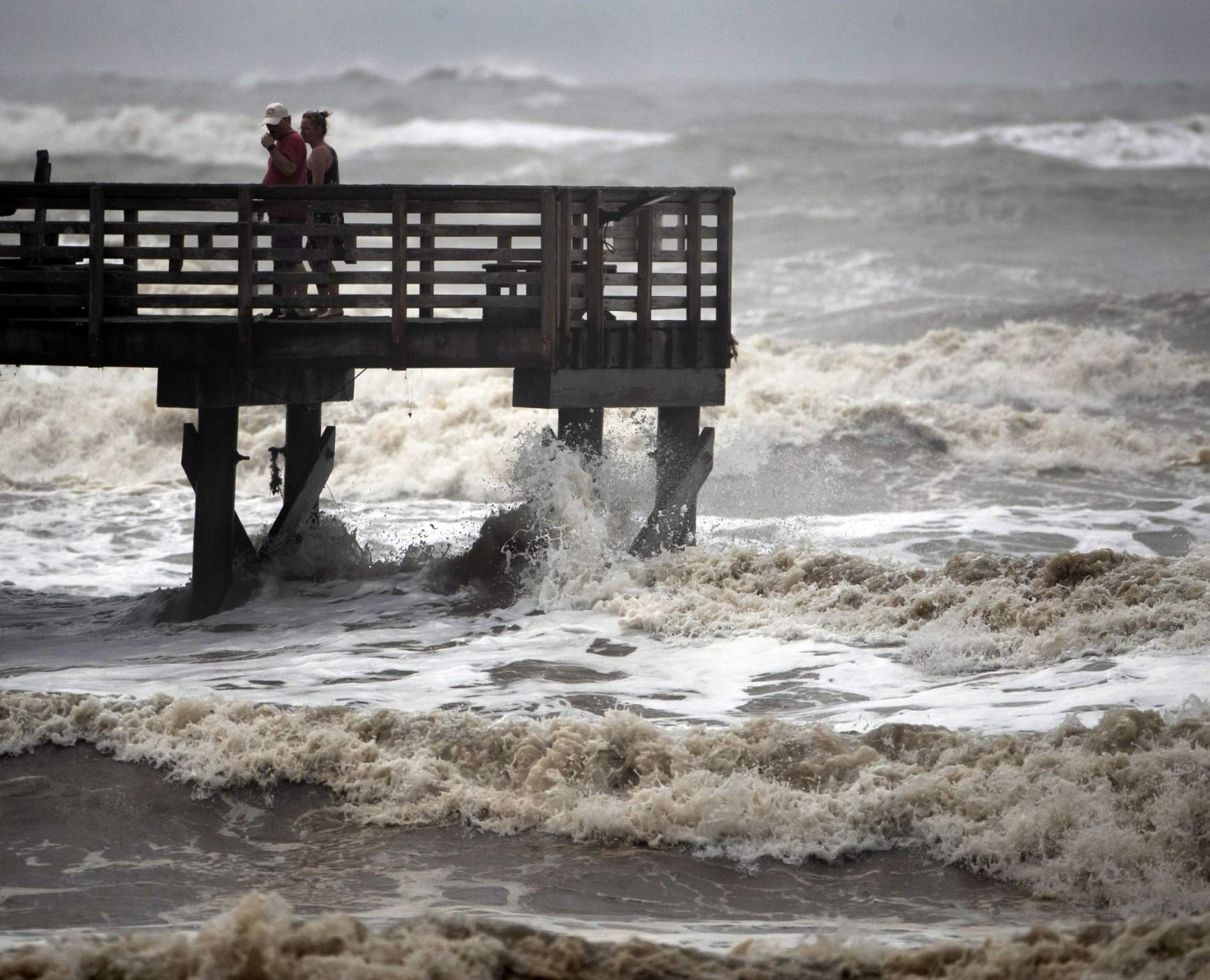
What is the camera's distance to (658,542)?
13531mm

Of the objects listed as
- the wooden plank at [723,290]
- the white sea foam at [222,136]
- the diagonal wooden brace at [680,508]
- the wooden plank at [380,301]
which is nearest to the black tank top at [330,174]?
the wooden plank at [380,301]

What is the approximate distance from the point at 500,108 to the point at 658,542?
216ft

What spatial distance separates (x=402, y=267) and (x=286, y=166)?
135 centimetres

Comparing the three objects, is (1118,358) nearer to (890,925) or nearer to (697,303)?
(697,303)

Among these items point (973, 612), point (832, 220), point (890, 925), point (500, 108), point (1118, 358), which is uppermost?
point (500, 108)

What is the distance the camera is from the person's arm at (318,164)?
1281 centimetres

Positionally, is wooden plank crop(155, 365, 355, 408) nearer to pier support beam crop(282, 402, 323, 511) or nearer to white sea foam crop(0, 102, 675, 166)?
pier support beam crop(282, 402, 323, 511)

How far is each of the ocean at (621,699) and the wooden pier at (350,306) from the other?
92 centimetres

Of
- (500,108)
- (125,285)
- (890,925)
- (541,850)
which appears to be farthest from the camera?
(500,108)

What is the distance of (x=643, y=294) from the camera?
1325 cm

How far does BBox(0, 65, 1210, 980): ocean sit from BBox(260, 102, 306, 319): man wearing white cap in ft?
8.06

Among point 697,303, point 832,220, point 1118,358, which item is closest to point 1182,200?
point 832,220

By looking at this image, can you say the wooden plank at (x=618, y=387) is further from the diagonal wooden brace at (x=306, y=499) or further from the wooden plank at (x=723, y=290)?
the diagonal wooden brace at (x=306, y=499)

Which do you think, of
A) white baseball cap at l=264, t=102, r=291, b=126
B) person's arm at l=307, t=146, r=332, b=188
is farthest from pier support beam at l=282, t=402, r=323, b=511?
white baseball cap at l=264, t=102, r=291, b=126
